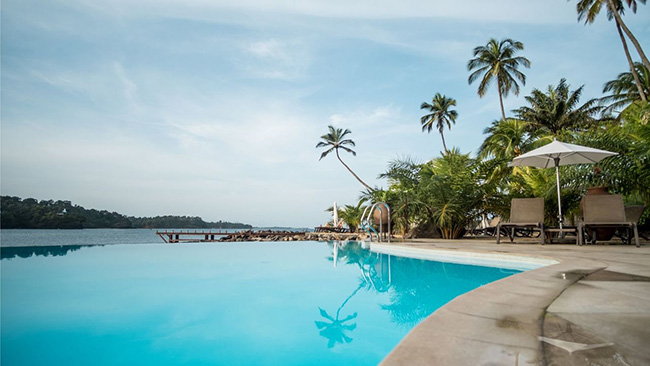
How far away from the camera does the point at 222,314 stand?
132 inches

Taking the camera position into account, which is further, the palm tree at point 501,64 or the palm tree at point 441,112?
the palm tree at point 441,112

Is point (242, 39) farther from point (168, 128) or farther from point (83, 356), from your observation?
point (83, 356)

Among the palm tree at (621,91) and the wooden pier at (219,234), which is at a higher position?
the palm tree at (621,91)

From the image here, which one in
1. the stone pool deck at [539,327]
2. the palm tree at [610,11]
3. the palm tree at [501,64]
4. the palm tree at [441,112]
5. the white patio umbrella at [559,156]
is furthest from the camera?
the palm tree at [441,112]

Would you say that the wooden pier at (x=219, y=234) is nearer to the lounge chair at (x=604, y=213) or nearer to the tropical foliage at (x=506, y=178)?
the tropical foliage at (x=506, y=178)

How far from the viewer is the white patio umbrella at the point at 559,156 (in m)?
6.66

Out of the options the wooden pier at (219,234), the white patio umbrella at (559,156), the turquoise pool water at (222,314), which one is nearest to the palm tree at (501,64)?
the white patio umbrella at (559,156)

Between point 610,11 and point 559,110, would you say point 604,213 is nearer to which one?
Answer: point 610,11

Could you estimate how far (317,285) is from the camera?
475cm

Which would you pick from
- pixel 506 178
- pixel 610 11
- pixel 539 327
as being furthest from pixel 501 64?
pixel 539 327

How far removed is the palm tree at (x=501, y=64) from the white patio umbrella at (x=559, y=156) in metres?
17.6

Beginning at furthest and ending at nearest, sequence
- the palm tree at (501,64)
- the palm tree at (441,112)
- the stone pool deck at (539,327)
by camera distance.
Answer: the palm tree at (441,112) < the palm tree at (501,64) < the stone pool deck at (539,327)

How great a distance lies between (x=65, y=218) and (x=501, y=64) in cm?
5249

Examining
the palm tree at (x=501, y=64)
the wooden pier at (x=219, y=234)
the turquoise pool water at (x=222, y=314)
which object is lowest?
the wooden pier at (x=219, y=234)
